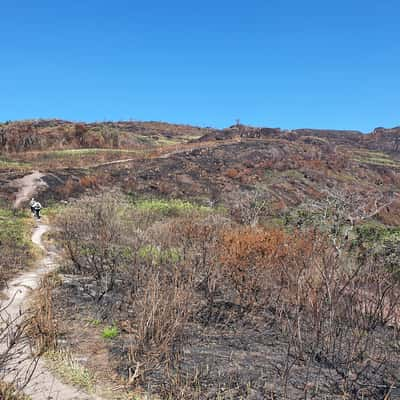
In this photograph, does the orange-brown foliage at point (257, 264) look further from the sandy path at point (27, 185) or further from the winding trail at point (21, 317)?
the sandy path at point (27, 185)

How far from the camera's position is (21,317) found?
6.46 metres

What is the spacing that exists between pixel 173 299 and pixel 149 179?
22744 millimetres

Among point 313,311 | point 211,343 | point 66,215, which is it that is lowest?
point 211,343

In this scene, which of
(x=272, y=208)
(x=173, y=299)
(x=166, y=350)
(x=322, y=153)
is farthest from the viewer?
(x=322, y=153)

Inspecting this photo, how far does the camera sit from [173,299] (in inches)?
198

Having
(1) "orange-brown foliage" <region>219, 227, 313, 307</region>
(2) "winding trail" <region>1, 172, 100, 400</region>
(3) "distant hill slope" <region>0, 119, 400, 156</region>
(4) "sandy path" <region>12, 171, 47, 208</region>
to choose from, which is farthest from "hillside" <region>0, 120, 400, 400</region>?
(3) "distant hill slope" <region>0, 119, 400, 156</region>

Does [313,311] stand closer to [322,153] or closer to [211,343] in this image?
[211,343]

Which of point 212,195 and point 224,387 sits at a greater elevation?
point 212,195

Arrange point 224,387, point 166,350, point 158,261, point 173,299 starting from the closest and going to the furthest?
1. point 224,387
2. point 166,350
3. point 173,299
4. point 158,261

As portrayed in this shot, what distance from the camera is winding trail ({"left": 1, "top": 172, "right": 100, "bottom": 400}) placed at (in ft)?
13.8

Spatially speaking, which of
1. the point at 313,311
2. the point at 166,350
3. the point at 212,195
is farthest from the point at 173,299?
the point at 212,195

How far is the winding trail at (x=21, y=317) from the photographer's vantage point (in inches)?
165

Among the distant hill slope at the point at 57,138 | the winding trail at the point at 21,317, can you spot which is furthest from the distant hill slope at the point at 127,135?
the winding trail at the point at 21,317

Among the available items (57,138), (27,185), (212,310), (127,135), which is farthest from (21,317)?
(127,135)
